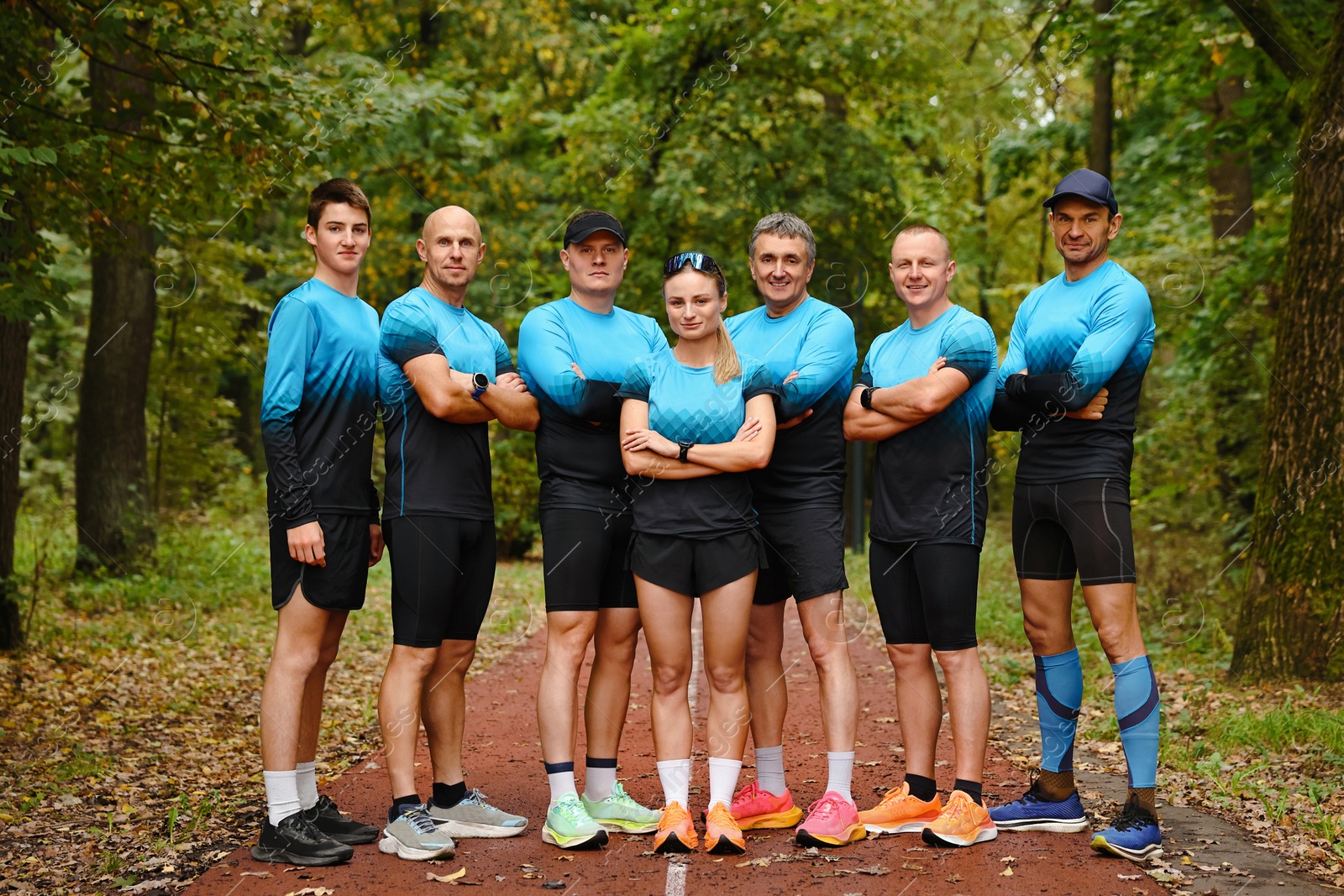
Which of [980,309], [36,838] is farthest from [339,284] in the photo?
[980,309]

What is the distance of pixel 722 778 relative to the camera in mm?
4938

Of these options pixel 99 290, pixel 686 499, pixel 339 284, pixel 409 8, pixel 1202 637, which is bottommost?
pixel 1202 637

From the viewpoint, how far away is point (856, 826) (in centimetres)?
498

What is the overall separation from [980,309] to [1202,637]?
21041mm

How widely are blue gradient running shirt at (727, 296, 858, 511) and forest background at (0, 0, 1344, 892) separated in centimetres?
265

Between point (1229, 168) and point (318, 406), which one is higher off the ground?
point (1229, 168)

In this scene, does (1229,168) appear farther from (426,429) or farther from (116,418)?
(116,418)

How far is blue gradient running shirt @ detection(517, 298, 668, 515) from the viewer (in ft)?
16.3

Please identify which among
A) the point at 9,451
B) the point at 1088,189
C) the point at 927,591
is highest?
the point at 1088,189

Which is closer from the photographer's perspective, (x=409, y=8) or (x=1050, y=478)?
(x=1050, y=478)

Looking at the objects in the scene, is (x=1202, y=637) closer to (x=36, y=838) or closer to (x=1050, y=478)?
(x=1050, y=478)

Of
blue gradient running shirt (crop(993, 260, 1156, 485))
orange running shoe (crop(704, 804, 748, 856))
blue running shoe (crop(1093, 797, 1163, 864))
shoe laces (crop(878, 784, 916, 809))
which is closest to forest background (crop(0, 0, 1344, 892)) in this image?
blue running shoe (crop(1093, 797, 1163, 864))

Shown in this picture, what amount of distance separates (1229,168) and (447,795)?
13.4 m

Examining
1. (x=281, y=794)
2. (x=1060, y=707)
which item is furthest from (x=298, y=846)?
(x=1060, y=707)
